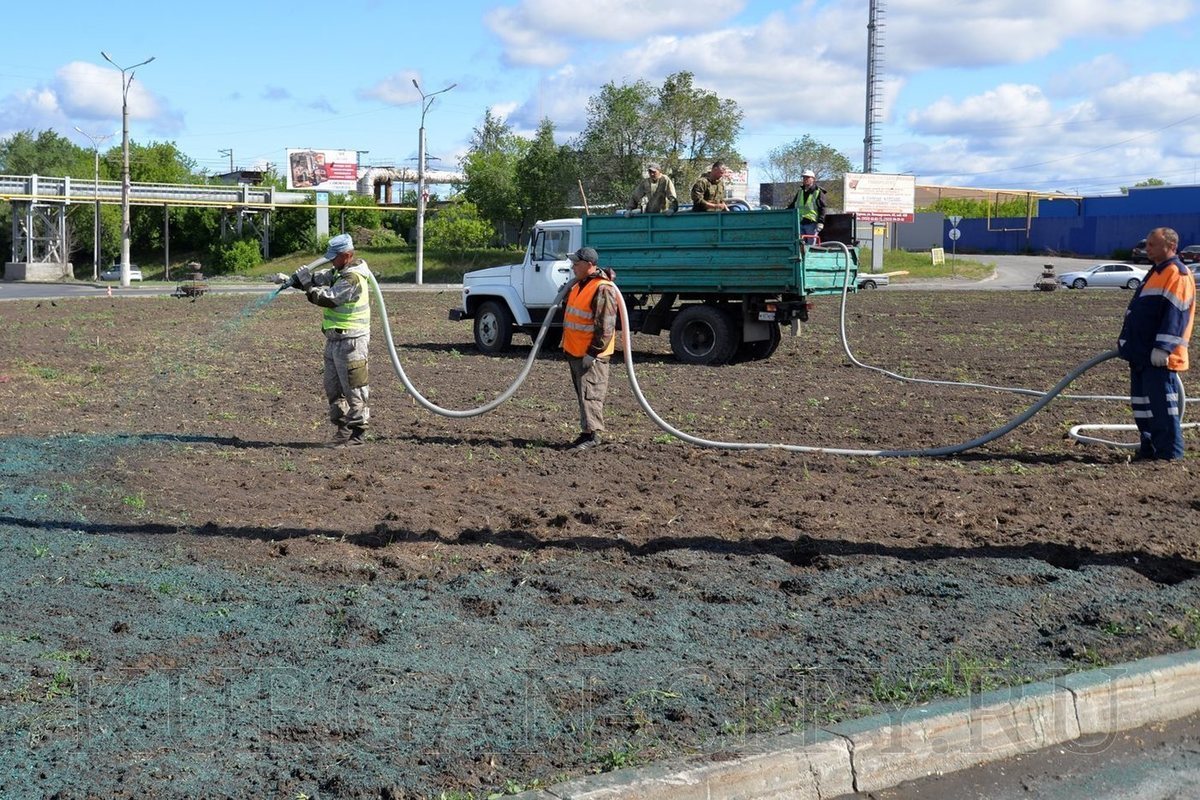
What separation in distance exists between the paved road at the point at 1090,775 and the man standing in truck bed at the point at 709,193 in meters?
13.6

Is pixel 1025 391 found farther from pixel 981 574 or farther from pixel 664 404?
pixel 981 574

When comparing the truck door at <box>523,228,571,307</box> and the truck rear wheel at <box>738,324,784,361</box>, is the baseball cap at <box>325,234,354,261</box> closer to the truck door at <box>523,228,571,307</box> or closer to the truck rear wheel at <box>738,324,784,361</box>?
→ the truck door at <box>523,228,571,307</box>

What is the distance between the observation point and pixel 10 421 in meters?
11.5

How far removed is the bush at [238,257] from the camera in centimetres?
7356

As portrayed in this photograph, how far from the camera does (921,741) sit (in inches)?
173

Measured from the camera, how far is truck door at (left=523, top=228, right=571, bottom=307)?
726 inches

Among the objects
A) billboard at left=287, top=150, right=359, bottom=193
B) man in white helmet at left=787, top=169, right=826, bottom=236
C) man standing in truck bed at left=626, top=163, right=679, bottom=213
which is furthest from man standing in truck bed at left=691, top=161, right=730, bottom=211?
billboard at left=287, top=150, right=359, bottom=193

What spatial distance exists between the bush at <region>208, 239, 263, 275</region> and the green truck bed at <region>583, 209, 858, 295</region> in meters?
58.8

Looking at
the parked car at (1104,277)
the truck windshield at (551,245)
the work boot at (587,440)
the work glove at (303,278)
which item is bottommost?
the work boot at (587,440)

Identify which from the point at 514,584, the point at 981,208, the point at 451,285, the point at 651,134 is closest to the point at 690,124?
the point at 651,134

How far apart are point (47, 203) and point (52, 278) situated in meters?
5.40

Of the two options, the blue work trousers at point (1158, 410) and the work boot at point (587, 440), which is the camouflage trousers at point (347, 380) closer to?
the work boot at point (587, 440)

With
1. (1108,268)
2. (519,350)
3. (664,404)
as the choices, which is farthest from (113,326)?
(1108,268)

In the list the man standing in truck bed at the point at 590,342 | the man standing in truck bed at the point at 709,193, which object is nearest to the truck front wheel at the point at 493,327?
the man standing in truck bed at the point at 709,193
